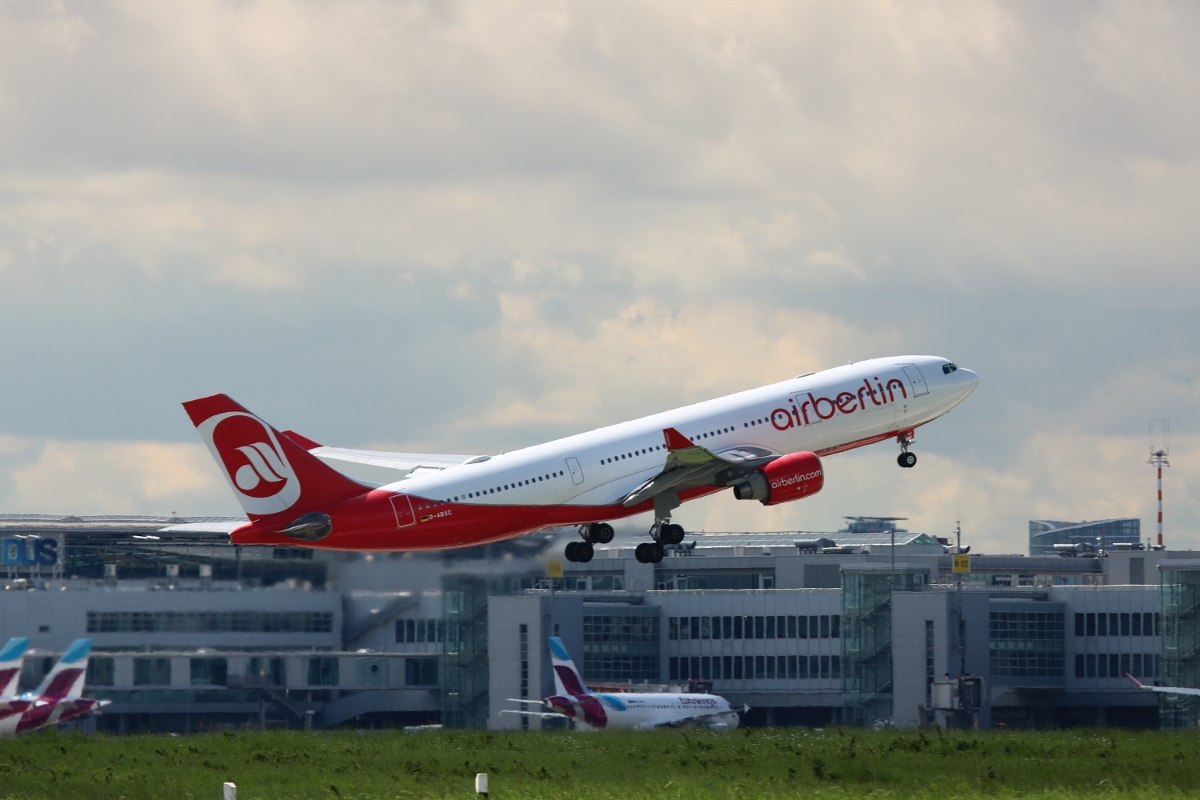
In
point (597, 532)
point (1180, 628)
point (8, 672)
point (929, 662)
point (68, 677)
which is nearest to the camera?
point (597, 532)

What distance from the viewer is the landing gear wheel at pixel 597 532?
78.7 meters

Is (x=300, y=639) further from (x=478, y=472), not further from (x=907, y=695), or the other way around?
(x=478, y=472)

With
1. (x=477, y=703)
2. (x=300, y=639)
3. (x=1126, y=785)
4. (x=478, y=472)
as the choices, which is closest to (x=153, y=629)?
(x=300, y=639)

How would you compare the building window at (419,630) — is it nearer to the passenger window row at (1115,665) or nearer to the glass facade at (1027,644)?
the glass facade at (1027,644)

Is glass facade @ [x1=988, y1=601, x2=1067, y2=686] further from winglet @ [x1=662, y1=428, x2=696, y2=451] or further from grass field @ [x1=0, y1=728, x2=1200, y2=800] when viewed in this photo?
winglet @ [x1=662, y1=428, x2=696, y2=451]

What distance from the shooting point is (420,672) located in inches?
4734

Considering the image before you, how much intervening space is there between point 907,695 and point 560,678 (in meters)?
26.0

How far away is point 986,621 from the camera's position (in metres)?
126

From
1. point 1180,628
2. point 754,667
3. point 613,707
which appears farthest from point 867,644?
point 613,707

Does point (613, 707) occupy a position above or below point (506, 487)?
below

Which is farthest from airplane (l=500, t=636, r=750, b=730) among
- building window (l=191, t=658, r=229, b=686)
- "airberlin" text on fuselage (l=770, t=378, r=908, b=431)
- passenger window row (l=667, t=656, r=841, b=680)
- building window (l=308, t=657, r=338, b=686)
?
passenger window row (l=667, t=656, r=841, b=680)

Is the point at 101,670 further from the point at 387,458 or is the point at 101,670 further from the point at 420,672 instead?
the point at 387,458

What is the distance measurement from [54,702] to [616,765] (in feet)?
94.2

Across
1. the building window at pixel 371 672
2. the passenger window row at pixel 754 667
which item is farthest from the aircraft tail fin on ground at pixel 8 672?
the passenger window row at pixel 754 667
